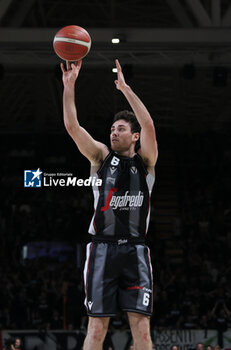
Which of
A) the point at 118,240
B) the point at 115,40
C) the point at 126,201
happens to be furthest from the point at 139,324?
the point at 115,40

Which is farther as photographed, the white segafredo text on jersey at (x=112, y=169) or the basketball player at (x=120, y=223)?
the white segafredo text on jersey at (x=112, y=169)

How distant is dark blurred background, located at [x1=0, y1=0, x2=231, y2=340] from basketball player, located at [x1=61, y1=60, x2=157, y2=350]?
6.50 m

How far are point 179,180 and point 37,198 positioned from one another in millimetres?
6416

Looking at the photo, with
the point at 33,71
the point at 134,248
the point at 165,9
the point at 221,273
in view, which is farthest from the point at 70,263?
the point at 134,248

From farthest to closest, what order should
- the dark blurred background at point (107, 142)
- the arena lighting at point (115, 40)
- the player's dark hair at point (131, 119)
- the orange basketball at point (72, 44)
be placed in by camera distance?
1. the dark blurred background at point (107, 142)
2. the arena lighting at point (115, 40)
3. the orange basketball at point (72, 44)
4. the player's dark hair at point (131, 119)

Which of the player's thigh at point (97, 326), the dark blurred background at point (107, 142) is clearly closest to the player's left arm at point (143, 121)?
the player's thigh at point (97, 326)

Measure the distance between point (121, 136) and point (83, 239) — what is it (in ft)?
49.6

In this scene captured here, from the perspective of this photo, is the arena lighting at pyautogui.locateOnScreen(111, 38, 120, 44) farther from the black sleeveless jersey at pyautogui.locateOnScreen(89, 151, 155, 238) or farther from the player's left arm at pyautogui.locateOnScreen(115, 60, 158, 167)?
the black sleeveless jersey at pyautogui.locateOnScreen(89, 151, 155, 238)

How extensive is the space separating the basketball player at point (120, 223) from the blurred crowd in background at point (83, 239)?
34.0ft

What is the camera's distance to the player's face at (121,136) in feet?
21.6

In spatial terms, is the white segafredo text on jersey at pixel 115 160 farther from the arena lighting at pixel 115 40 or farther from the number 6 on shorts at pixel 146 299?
the arena lighting at pixel 115 40

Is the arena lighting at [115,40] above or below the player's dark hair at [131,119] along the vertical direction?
above

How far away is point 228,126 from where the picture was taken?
23.6 meters

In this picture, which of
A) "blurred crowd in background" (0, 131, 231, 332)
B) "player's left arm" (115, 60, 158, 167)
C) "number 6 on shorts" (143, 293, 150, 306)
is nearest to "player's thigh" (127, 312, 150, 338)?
"number 6 on shorts" (143, 293, 150, 306)
